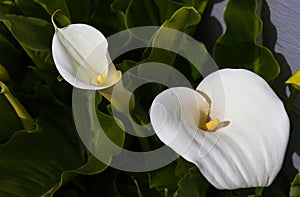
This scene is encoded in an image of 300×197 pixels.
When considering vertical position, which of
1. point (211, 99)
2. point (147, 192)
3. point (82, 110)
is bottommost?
point (147, 192)

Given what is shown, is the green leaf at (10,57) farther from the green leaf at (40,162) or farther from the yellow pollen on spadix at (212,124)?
the yellow pollen on spadix at (212,124)

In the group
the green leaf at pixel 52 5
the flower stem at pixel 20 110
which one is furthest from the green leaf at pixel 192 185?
the green leaf at pixel 52 5

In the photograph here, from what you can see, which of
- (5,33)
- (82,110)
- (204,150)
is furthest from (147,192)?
(5,33)

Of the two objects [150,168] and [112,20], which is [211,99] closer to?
[150,168]

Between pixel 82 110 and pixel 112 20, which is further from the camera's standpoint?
pixel 112 20

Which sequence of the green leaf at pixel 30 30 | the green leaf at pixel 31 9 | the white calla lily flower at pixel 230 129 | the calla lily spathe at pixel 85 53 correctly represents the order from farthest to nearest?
the green leaf at pixel 31 9, the green leaf at pixel 30 30, the calla lily spathe at pixel 85 53, the white calla lily flower at pixel 230 129

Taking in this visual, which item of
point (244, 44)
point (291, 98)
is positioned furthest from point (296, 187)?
point (244, 44)
